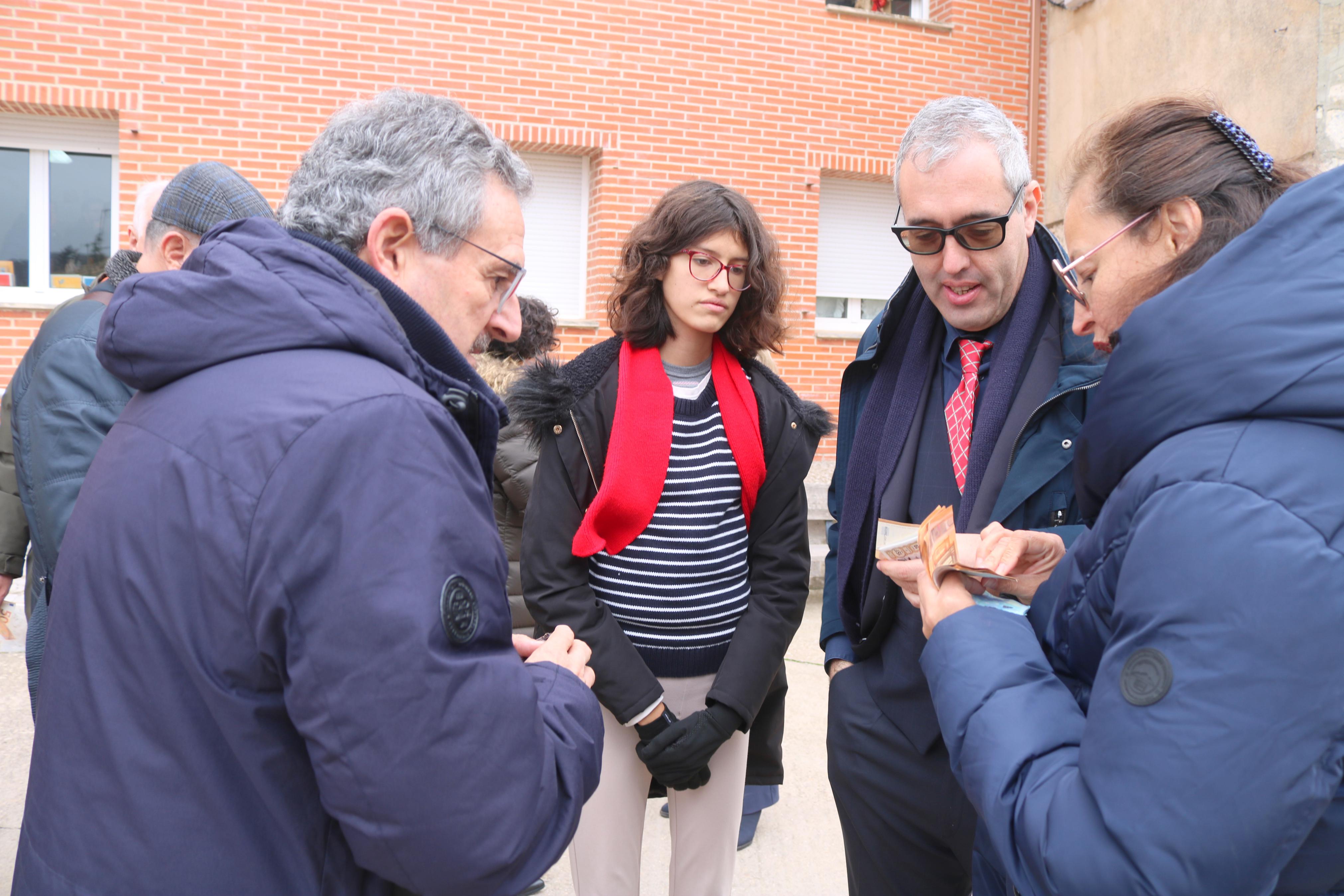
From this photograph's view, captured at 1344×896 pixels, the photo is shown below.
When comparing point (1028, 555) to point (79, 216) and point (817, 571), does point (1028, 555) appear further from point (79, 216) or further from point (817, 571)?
point (79, 216)

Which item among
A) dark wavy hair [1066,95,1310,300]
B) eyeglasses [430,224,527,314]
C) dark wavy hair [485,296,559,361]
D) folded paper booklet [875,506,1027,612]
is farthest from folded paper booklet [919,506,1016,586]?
dark wavy hair [485,296,559,361]

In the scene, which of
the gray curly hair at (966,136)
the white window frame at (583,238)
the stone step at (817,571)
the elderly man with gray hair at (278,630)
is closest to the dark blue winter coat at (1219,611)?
the elderly man with gray hair at (278,630)

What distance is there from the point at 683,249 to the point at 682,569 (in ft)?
2.96

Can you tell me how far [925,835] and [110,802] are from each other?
66.2 inches

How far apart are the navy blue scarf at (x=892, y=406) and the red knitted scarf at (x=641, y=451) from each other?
352 millimetres

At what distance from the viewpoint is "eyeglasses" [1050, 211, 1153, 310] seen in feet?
4.72

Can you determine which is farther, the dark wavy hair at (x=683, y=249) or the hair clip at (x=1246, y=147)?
the dark wavy hair at (x=683, y=249)

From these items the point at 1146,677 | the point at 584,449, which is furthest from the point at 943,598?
the point at 584,449

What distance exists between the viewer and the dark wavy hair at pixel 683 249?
2.64 m

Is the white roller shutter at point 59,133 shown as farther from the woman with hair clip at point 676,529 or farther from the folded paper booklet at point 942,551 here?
the folded paper booklet at point 942,551

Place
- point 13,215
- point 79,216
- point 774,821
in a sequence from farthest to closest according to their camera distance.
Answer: point 79,216, point 13,215, point 774,821

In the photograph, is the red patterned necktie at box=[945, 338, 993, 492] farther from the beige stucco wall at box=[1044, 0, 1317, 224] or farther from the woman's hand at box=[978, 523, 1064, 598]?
the beige stucco wall at box=[1044, 0, 1317, 224]

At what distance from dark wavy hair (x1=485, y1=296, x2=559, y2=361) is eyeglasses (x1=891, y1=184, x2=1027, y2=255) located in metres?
1.57

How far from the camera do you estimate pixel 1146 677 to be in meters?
1.01
